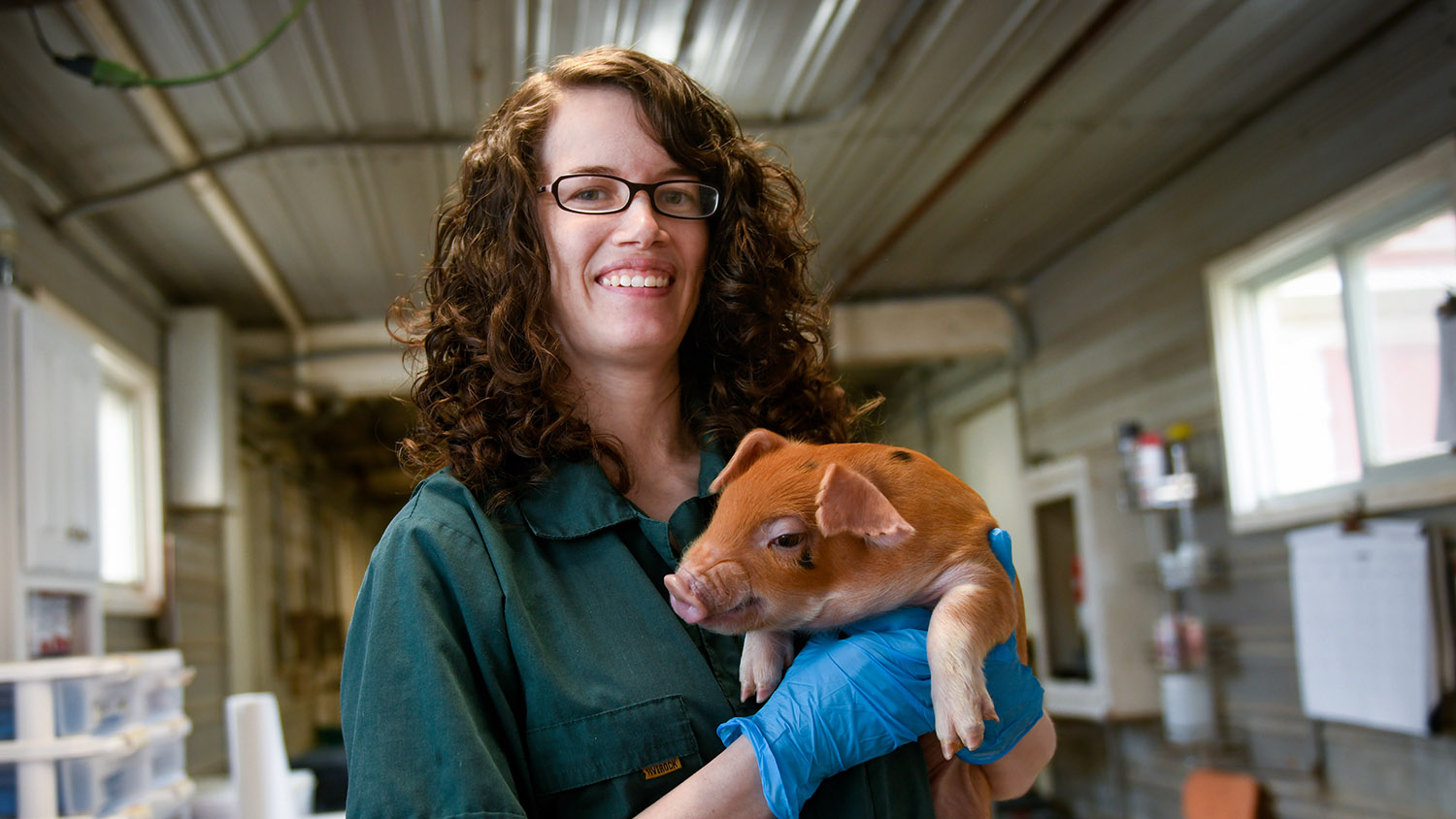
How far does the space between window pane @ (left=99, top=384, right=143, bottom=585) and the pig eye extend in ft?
15.2

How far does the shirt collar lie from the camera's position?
1.25 m

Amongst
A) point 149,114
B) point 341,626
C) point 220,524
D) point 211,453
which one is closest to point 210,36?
point 149,114

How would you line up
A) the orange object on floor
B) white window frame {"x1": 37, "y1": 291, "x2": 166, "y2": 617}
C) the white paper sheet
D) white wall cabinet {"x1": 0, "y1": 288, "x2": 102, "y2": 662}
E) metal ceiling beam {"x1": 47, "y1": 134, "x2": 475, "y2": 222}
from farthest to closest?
white window frame {"x1": 37, "y1": 291, "x2": 166, "y2": 617} < the orange object on floor < metal ceiling beam {"x1": 47, "y1": 134, "x2": 475, "y2": 222} < white wall cabinet {"x1": 0, "y1": 288, "x2": 102, "y2": 662} < the white paper sheet

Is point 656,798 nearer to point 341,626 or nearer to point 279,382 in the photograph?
point 279,382

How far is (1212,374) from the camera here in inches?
175

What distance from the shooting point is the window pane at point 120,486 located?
4973mm

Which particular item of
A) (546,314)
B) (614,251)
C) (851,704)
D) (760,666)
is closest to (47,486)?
(546,314)

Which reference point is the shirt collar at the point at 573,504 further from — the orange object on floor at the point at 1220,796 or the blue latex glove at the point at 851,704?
the orange object on floor at the point at 1220,796

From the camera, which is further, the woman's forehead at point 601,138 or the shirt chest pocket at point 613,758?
the woman's forehead at point 601,138

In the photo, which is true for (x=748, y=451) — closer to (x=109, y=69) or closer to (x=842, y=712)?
(x=842, y=712)

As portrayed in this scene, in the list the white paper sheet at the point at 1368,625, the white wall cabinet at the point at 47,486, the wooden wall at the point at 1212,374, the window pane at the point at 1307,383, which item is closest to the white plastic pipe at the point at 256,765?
the white wall cabinet at the point at 47,486

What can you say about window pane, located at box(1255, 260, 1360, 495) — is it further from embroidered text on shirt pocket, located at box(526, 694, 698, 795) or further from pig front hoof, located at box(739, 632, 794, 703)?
embroidered text on shirt pocket, located at box(526, 694, 698, 795)

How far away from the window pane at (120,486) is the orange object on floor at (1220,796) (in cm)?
443

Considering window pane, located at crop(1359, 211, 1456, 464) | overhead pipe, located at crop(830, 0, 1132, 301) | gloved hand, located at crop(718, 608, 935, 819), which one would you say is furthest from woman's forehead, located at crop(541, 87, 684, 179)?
window pane, located at crop(1359, 211, 1456, 464)
